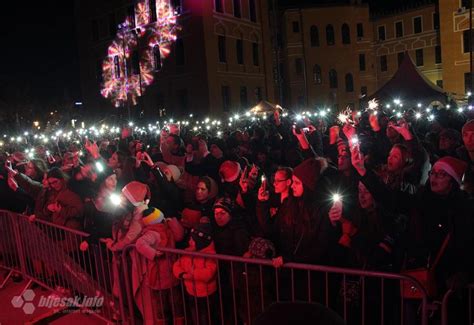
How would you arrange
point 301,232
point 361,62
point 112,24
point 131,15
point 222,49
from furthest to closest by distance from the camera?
point 361,62, point 112,24, point 131,15, point 222,49, point 301,232

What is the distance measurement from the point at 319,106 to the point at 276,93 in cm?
472

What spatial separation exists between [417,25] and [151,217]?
47372mm

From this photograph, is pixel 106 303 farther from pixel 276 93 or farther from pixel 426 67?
pixel 426 67

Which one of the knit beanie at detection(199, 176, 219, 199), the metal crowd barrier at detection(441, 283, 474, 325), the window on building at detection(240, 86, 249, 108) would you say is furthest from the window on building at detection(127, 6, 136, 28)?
the metal crowd barrier at detection(441, 283, 474, 325)

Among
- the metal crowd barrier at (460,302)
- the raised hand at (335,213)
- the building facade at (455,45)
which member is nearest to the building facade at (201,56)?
the building facade at (455,45)

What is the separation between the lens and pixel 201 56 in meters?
32.8

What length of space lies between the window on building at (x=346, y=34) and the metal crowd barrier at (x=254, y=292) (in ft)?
148

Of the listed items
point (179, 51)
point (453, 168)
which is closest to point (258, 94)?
point (179, 51)

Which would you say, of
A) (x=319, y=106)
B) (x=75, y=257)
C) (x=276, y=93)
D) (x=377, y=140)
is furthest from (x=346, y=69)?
(x=75, y=257)

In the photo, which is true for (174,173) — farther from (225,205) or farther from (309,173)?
(309,173)

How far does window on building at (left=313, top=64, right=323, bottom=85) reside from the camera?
4594cm

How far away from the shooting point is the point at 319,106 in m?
45.4

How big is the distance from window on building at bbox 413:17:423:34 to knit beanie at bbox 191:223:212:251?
47.1 metres

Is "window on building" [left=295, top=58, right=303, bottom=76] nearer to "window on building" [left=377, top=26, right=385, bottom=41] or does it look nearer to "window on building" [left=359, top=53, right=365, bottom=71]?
"window on building" [left=359, top=53, right=365, bottom=71]
